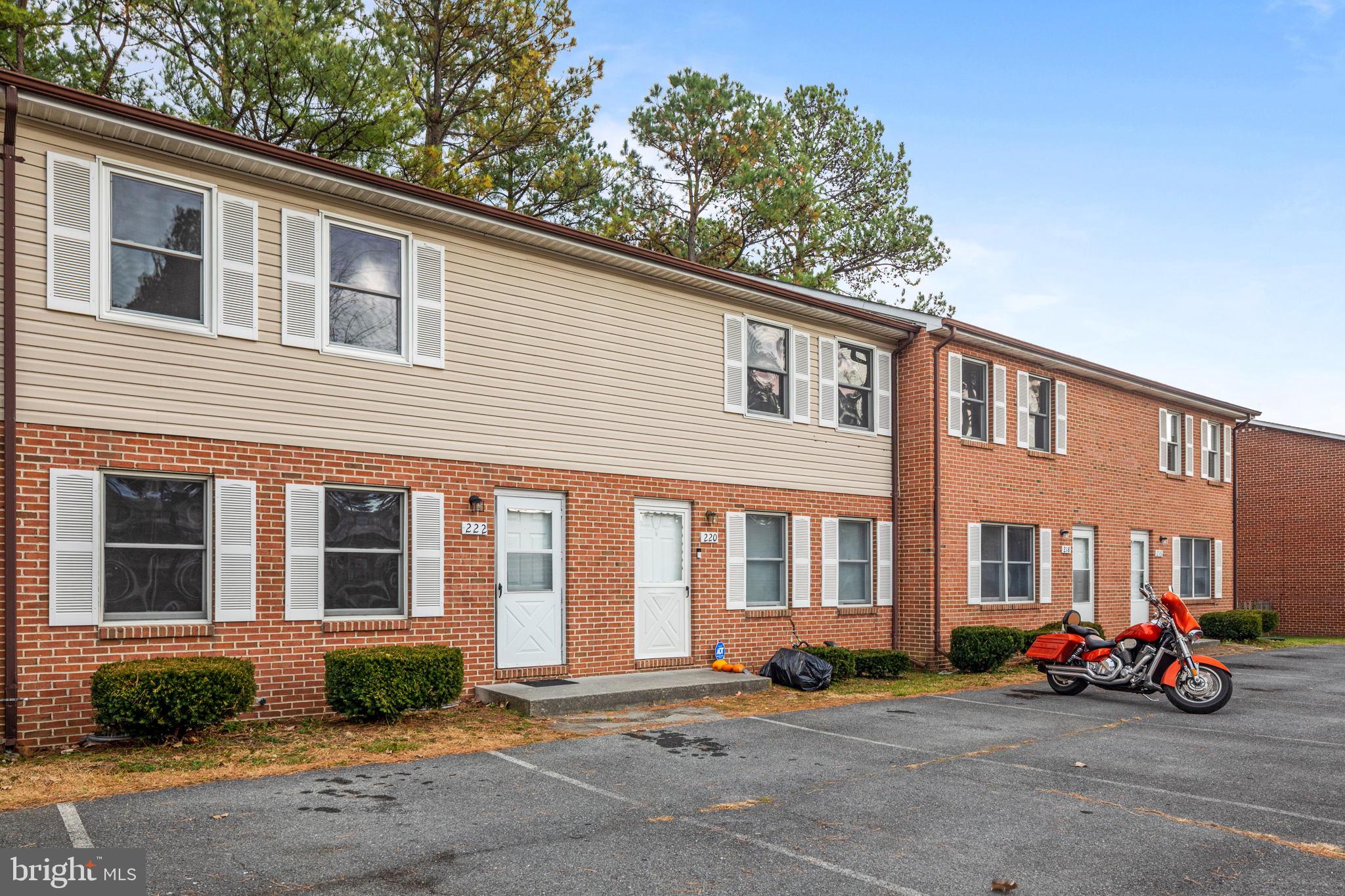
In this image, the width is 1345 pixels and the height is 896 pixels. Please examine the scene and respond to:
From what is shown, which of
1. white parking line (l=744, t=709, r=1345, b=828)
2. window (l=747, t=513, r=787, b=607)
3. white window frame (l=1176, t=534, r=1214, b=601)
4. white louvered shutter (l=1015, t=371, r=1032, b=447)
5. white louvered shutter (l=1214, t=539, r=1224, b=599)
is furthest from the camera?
white louvered shutter (l=1214, t=539, r=1224, b=599)

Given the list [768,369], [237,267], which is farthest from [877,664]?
[237,267]

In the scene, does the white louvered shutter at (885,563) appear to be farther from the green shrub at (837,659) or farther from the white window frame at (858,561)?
the green shrub at (837,659)

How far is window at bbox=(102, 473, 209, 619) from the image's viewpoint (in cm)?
894

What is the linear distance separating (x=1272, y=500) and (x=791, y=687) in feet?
74.3

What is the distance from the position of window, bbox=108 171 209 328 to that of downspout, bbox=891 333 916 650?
11351 millimetres

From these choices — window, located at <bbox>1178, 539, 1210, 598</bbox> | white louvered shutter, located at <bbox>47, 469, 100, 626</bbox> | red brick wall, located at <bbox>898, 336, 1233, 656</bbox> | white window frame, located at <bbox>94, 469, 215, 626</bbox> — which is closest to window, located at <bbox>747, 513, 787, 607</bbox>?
red brick wall, located at <bbox>898, 336, 1233, 656</bbox>

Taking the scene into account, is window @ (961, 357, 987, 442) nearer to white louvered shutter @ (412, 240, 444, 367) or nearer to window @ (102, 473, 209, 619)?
white louvered shutter @ (412, 240, 444, 367)

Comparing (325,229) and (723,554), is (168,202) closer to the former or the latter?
(325,229)

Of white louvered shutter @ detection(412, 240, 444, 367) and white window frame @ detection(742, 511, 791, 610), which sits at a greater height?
white louvered shutter @ detection(412, 240, 444, 367)

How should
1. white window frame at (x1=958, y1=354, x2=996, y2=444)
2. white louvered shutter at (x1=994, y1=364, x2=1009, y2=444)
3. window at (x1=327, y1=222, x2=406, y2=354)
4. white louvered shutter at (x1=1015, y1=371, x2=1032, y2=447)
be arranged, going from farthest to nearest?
white louvered shutter at (x1=1015, y1=371, x2=1032, y2=447) < white louvered shutter at (x1=994, y1=364, x2=1009, y2=444) < white window frame at (x1=958, y1=354, x2=996, y2=444) < window at (x1=327, y1=222, x2=406, y2=354)

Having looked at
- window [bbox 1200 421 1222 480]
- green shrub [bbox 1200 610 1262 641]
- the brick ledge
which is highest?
window [bbox 1200 421 1222 480]

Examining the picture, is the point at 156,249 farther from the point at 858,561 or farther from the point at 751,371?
the point at 858,561

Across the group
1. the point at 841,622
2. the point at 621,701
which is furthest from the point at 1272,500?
the point at 621,701

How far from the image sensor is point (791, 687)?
1330 centimetres
